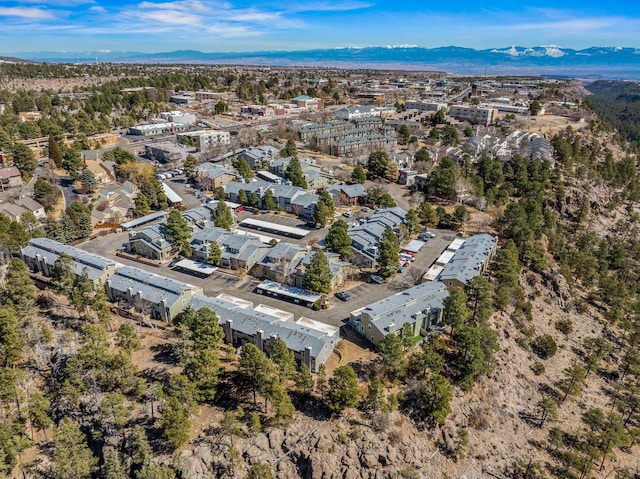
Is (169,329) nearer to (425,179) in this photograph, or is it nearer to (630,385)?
(630,385)

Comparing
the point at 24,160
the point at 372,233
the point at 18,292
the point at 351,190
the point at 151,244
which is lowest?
the point at 151,244

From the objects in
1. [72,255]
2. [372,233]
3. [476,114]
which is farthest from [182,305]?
[476,114]

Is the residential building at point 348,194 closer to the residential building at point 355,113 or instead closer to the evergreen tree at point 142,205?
the evergreen tree at point 142,205

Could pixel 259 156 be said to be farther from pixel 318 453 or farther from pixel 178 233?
pixel 318 453

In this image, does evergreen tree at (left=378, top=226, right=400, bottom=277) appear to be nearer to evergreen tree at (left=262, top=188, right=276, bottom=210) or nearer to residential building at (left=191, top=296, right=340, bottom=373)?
residential building at (left=191, top=296, right=340, bottom=373)

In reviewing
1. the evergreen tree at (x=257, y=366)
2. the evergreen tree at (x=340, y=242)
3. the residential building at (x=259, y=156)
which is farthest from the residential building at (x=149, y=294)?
the residential building at (x=259, y=156)
